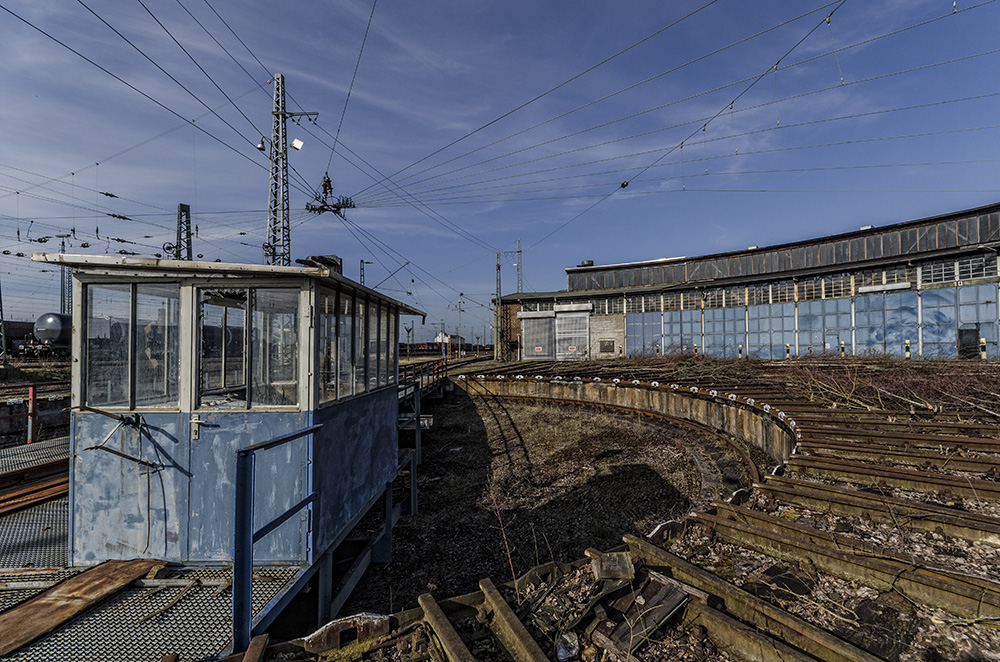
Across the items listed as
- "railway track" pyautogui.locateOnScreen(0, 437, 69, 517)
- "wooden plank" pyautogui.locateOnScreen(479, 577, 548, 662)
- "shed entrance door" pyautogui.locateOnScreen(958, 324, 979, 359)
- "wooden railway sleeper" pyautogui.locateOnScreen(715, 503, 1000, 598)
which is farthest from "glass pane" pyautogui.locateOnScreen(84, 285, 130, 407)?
"shed entrance door" pyautogui.locateOnScreen(958, 324, 979, 359)

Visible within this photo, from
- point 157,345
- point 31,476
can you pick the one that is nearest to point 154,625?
point 157,345

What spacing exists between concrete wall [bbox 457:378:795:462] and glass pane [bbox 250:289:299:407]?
8.94m

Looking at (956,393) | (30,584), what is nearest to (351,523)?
(30,584)

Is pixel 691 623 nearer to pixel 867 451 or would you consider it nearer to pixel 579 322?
pixel 867 451

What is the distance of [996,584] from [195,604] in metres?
7.04

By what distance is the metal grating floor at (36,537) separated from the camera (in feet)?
17.0

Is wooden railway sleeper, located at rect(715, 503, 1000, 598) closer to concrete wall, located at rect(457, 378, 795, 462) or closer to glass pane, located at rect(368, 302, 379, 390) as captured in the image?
concrete wall, located at rect(457, 378, 795, 462)

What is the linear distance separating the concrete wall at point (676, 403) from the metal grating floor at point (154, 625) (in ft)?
30.6

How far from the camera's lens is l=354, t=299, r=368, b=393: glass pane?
7011mm

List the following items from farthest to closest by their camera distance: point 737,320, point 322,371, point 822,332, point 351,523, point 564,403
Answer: point 737,320 < point 822,332 < point 564,403 < point 351,523 < point 322,371

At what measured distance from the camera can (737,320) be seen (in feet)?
100

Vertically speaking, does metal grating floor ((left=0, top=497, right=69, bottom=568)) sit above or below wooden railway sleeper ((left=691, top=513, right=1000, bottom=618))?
below

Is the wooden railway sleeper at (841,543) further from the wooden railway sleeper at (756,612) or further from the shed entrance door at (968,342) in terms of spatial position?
the shed entrance door at (968,342)

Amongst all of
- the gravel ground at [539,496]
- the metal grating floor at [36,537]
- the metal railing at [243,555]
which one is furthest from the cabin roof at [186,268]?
the gravel ground at [539,496]
